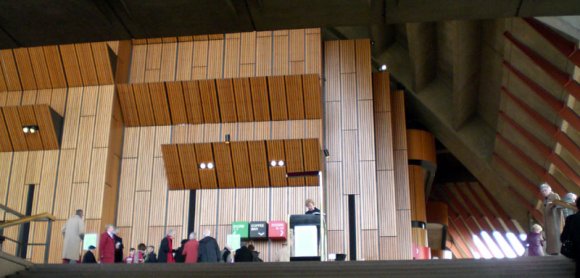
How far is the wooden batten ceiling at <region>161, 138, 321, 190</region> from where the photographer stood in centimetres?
2002

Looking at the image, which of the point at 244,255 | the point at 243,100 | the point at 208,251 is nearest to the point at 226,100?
the point at 243,100

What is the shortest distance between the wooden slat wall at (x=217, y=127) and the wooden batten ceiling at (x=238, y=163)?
0.28 feet

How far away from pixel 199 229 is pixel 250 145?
107 inches

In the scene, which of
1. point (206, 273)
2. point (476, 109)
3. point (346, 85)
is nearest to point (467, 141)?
point (476, 109)

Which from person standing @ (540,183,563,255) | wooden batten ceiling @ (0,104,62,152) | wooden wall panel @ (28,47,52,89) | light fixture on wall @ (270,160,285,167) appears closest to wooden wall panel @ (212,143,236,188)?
light fixture on wall @ (270,160,285,167)

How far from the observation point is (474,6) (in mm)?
7922

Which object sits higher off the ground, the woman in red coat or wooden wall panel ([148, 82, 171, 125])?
wooden wall panel ([148, 82, 171, 125])

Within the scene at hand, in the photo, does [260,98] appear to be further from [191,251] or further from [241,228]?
[191,251]

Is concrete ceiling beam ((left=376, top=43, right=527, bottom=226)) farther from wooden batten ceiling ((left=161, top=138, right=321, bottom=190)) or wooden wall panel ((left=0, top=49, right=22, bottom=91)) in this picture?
wooden wall panel ((left=0, top=49, right=22, bottom=91))

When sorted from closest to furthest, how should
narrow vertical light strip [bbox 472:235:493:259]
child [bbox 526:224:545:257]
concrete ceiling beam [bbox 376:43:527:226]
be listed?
1. child [bbox 526:224:545:257]
2. concrete ceiling beam [bbox 376:43:527:226]
3. narrow vertical light strip [bbox 472:235:493:259]

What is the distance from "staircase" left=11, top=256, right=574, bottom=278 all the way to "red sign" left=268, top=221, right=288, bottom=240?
9701mm

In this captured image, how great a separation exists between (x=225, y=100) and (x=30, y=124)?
5486 mm

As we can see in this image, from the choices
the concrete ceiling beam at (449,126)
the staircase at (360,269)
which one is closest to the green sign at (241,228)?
the concrete ceiling beam at (449,126)

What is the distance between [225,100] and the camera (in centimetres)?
2045
